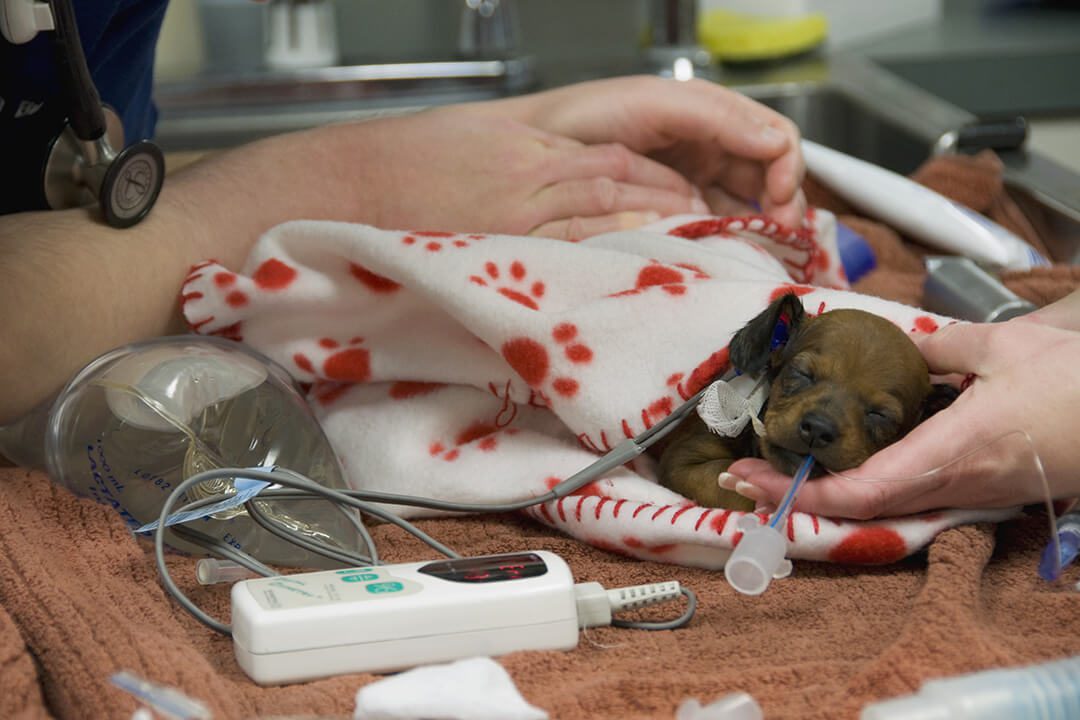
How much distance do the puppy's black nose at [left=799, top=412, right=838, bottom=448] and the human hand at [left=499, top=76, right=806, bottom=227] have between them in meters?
0.43

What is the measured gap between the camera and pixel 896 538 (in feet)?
2.63

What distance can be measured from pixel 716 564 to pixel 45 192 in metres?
0.64

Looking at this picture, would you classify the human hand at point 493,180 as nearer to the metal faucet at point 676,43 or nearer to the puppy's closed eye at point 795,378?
the puppy's closed eye at point 795,378

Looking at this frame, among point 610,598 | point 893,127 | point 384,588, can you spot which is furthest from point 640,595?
point 893,127

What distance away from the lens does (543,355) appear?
930mm

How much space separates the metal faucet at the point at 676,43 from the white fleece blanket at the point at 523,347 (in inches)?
40.8

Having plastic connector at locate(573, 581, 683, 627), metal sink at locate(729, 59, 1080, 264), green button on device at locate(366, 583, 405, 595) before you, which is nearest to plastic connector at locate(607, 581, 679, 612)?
plastic connector at locate(573, 581, 683, 627)

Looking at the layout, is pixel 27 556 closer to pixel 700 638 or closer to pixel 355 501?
pixel 355 501

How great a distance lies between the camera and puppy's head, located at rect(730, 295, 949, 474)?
0.84 metres

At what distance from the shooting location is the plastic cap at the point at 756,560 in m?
0.73

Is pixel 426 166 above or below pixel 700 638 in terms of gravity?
above

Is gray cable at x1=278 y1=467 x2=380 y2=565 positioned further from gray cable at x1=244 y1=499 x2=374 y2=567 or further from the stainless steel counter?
the stainless steel counter

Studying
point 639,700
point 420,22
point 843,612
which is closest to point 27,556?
point 639,700

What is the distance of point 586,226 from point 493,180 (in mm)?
101
